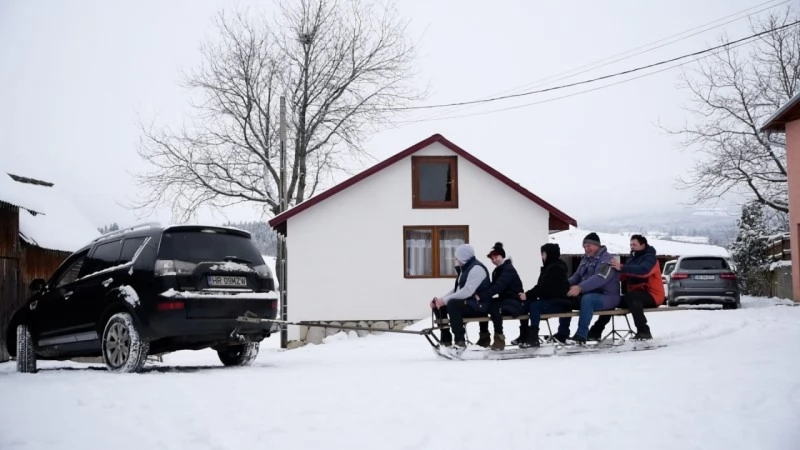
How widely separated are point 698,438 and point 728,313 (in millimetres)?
13047

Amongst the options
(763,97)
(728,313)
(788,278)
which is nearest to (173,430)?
(728,313)

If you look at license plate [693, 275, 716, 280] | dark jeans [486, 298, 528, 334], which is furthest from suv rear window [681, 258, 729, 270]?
dark jeans [486, 298, 528, 334]

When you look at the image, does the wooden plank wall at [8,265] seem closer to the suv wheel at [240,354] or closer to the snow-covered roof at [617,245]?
the suv wheel at [240,354]

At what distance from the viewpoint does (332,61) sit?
110ft

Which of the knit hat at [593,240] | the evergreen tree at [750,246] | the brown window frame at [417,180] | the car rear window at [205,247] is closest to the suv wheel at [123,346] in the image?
the car rear window at [205,247]

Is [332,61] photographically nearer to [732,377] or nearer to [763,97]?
[763,97]

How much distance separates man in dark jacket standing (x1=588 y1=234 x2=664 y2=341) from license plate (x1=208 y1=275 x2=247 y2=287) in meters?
5.36

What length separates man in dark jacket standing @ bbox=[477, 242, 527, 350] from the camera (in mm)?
10398

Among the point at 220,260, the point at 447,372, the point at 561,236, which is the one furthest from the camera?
the point at 561,236

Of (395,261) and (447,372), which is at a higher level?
(395,261)

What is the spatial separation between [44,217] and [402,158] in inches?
422

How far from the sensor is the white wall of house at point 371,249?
20094 mm

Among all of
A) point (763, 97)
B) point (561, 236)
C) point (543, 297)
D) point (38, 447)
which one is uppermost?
point (763, 97)

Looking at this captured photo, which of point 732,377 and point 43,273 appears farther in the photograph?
point 43,273
